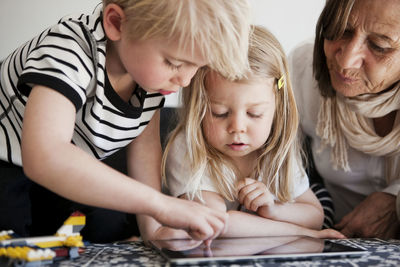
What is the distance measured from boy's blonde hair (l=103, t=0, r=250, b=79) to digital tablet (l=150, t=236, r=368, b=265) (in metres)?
0.31

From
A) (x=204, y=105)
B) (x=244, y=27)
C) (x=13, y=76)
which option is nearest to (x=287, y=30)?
(x=204, y=105)

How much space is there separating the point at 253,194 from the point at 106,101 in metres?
0.36

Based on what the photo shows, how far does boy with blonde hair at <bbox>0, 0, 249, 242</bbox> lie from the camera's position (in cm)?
70

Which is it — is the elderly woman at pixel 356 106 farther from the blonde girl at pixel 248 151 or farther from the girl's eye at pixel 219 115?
the girl's eye at pixel 219 115

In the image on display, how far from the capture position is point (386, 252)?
2.89 ft

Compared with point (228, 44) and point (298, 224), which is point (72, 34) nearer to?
point (228, 44)

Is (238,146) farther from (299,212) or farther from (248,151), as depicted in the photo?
(299,212)

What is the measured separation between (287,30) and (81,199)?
1106 mm

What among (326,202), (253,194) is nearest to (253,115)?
(253,194)

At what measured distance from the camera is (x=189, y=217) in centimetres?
73

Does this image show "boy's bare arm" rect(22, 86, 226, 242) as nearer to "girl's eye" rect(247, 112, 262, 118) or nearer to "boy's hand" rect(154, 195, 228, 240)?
"boy's hand" rect(154, 195, 228, 240)

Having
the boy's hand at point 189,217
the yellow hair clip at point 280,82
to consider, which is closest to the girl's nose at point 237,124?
the yellow hair clip at point 280,82

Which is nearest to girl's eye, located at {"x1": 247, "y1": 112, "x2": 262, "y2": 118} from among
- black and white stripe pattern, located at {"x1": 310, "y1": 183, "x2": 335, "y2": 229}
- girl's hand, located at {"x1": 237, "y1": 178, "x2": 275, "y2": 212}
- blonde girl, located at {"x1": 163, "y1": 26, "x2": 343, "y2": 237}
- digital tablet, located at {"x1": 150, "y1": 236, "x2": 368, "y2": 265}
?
blonde girl, located at {"x1": 163, "y1": 26, "x2": 343, "y2": 237}

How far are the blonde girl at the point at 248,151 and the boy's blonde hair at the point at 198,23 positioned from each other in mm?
180
